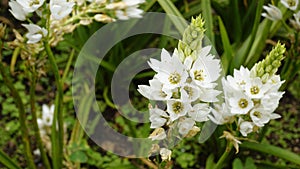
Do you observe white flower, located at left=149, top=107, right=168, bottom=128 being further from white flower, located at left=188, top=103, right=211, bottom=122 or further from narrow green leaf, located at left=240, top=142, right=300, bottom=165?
narrow green leaf, located at left=240, top=142, right=300, bottom=165

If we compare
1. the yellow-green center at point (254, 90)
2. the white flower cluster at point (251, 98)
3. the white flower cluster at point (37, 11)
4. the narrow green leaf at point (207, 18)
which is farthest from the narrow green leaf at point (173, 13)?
the yellow-green center at point (254, 90)

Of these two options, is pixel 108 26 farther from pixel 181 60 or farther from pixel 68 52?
pixel 181 60

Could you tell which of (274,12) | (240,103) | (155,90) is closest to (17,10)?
(155,90)

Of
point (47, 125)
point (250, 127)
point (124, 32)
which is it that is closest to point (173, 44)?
point (124, 32)

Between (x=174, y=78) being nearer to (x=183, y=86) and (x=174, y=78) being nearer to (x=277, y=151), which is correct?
(x=183, y=86)

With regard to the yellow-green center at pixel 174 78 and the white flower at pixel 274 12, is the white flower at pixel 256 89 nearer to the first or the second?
the yellow-green center at pixel 174 78
